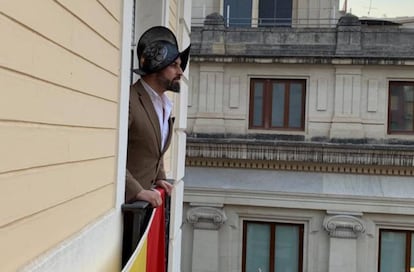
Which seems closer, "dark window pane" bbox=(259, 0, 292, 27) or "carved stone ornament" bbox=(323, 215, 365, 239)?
"carved stone ornament" bbox=(323, 215, 365, 239)

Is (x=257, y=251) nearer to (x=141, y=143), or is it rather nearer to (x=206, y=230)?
(x=206, y=230)

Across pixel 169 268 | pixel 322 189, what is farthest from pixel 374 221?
pixel 169 268

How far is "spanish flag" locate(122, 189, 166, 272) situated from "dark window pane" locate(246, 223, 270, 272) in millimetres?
9903

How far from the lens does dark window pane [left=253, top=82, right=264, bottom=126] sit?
46.1 ft

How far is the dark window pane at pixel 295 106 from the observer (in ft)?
45.8

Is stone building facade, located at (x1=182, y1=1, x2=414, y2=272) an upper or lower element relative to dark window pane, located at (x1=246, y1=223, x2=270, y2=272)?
upper

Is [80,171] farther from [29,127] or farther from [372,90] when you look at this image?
[372,90]

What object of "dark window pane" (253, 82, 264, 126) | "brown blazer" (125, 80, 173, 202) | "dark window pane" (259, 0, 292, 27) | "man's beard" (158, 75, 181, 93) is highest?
"dark window pane" (259, 0, 292, 27)

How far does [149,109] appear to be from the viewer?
12.7 ft

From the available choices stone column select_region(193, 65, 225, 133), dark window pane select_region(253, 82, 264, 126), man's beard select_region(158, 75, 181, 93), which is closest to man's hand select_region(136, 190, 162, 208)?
man's beard select_region(158, 75, 181, 93)

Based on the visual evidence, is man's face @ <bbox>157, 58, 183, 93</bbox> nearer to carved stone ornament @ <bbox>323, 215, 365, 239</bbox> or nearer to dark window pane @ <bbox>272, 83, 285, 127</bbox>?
carved stone ornament @ <bbox>323, 215, 365, 239</bbox>

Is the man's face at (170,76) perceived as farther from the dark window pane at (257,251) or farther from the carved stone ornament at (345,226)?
the dark window pane at (257,251)

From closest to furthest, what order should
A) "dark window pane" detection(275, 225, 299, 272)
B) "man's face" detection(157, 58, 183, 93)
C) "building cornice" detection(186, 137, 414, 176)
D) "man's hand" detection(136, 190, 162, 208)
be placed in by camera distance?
"man's hand" detection(136, 190, 162, 208)
"man's face" detection(157, 58, 183, 93)
"building cornice" detection(186, 137, 414, 176)
"dark window pane" detection(275, 225, 299, 272)

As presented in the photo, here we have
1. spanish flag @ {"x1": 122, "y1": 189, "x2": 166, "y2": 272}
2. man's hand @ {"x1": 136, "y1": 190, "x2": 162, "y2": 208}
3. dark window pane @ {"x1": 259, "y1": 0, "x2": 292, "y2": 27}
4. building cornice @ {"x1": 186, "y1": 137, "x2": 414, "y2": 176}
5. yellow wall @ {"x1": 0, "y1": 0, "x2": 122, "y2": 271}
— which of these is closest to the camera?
yellow wall @ {"x1": 0, "y1": 0, "x2": 122, "y2": 271}
